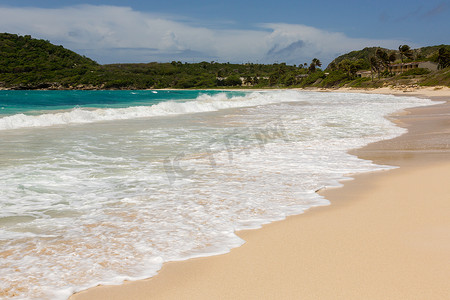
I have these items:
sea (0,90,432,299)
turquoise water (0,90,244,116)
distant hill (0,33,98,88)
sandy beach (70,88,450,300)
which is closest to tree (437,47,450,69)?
turquoise water (0,90,244,116)

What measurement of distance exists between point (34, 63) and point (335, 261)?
555 ft

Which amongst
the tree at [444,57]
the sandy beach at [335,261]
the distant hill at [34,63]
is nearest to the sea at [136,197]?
the sandy beach at [335,261]

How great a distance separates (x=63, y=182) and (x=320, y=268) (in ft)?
14.6

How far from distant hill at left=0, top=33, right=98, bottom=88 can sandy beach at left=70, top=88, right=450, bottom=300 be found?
14887cm

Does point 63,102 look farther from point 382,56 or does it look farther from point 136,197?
point 382,56

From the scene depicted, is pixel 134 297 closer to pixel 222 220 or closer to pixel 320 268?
pixel 320 268

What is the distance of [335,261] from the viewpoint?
3.08 m

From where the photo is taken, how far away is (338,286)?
267 cm

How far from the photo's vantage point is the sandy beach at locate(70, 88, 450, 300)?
8.69ft

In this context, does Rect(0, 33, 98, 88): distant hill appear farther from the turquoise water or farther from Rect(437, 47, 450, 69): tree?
Rect(437, 47, 450, 69): tree

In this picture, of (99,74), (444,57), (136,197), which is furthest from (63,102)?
(99,74)

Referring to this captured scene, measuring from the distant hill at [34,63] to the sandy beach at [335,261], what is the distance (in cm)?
14887

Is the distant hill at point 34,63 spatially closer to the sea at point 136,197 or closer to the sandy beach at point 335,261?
the sea at point 136,197

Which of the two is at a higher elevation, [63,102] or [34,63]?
[34,63]
